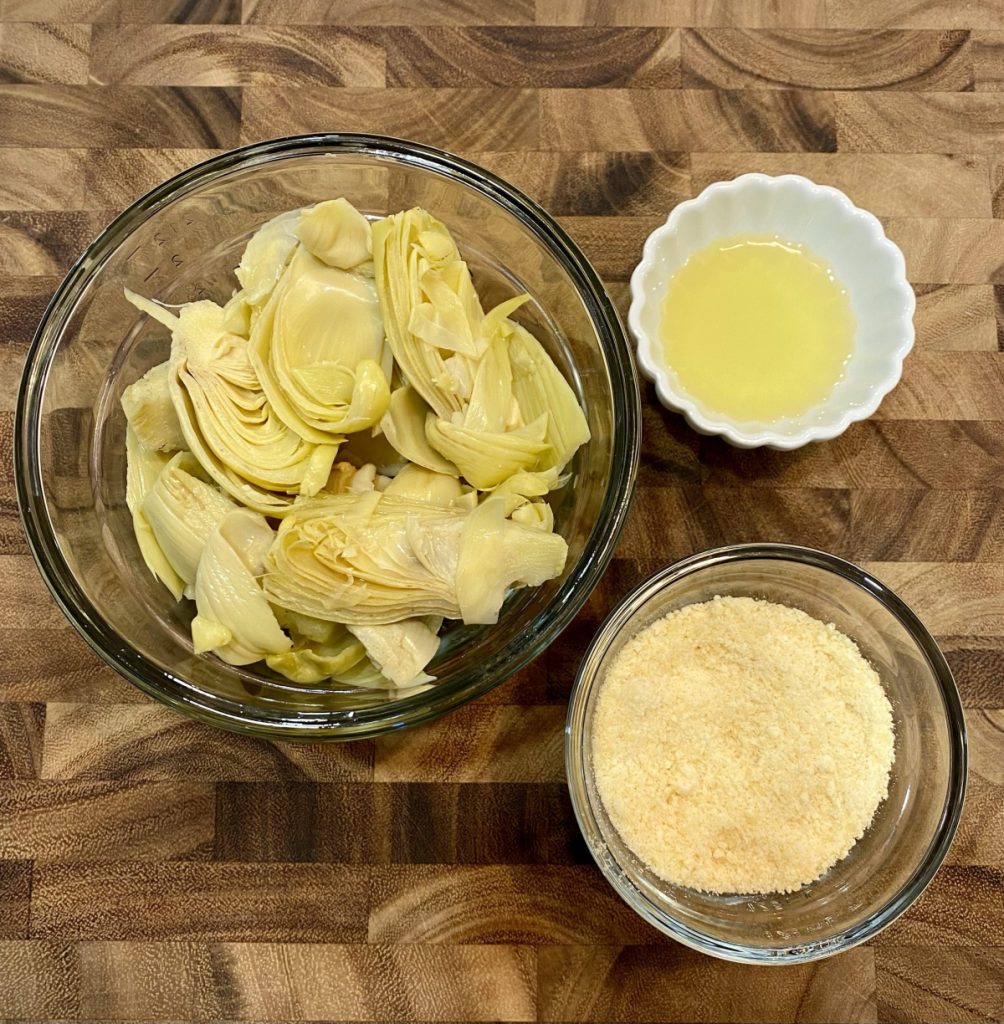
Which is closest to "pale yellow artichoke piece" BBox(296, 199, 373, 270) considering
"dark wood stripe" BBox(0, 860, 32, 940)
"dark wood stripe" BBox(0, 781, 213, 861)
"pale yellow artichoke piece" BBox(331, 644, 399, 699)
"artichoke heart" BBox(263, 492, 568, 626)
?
"artichoke heart" BBox(263, 492, 568, 626)

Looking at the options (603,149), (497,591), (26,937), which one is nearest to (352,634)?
(497,591)

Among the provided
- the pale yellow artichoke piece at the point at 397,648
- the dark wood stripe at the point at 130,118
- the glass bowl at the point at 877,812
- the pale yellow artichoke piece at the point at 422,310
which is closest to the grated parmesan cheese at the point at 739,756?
the glass bowl at the point at 877,812

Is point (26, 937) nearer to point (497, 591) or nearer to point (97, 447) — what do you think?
point (97, 447)

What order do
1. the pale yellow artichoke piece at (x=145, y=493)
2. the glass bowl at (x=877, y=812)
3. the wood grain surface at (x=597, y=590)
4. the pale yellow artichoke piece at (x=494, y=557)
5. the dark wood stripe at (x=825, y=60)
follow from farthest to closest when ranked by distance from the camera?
the dark wood stripe at (x=825, y=60) < the wood grain surface at (x=597, y=590) < the glass bowl at (x=877, y=812) < the pale yellow artichoke piece at (x=145, y=493) < the pale yellow artichoke piece at (x=494, y=557)

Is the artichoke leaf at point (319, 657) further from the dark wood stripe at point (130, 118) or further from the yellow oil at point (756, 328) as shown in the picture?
the dark wood stripe at point (130, 118)

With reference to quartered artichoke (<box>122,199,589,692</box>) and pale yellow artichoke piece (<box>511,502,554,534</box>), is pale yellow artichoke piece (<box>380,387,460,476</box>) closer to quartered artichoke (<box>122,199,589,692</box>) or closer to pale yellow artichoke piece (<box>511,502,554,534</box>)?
quartered artichoke (<box>122,199,589,692</box>)

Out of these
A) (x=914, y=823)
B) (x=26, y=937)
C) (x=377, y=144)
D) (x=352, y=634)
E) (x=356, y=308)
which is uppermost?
(x=377, y=144)

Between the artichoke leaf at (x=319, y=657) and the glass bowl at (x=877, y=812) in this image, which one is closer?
the artichoke leaf at (x=319, y=657)
